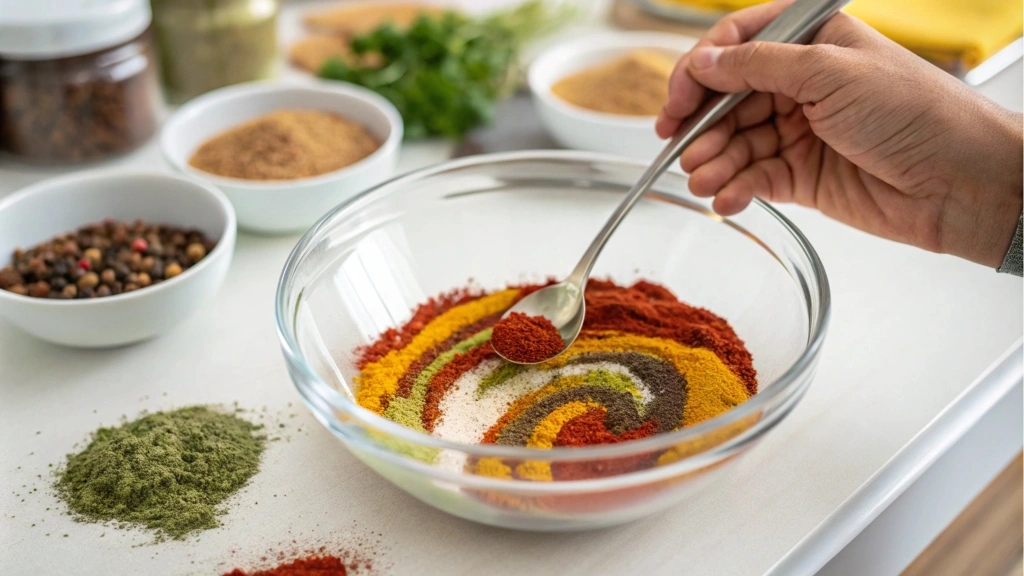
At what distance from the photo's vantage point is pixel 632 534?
78cm

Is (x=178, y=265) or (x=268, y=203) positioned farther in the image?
(x=268, y=203)

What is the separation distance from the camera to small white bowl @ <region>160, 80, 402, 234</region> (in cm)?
117

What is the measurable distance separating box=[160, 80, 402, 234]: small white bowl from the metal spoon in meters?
0.35

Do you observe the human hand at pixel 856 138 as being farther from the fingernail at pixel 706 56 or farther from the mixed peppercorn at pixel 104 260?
the mixed peppercorn at pixel 104 260

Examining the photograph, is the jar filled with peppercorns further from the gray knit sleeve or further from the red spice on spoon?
the gray knit sleeve

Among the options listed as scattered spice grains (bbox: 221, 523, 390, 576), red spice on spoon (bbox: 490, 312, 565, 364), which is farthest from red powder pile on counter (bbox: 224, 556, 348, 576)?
red spice on spoon (bbox: 490, 312, 565, 364)

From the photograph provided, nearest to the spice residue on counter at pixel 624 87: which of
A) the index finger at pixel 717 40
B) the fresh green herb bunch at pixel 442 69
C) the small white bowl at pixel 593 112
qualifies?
the small white bowl at pixel 593 112

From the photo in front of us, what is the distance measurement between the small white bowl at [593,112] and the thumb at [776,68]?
0.96 feet

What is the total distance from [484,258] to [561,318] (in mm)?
188

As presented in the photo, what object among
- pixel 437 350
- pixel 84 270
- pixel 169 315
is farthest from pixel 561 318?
pixel 84 270

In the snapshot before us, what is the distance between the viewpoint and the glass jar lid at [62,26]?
1222 mm

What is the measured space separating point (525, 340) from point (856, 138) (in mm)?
407

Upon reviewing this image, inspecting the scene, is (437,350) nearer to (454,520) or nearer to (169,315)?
(454,520)

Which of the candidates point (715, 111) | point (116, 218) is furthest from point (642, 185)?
point (116, 218)
